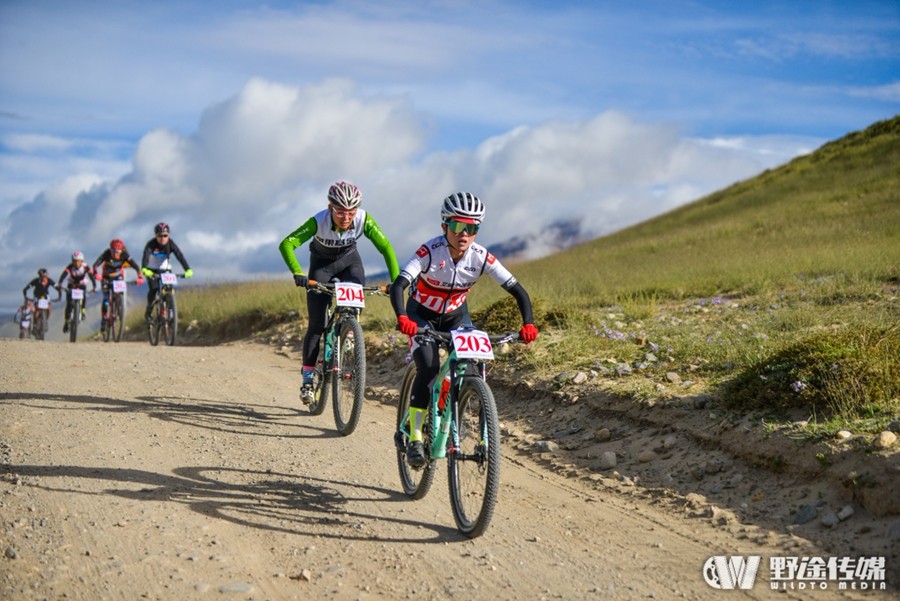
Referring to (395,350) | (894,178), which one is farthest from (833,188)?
(395,350)

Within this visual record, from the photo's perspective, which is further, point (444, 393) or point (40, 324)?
point (40, 324)

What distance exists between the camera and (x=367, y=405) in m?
11.4

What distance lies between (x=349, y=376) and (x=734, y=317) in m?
6.09

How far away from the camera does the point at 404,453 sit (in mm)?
7137

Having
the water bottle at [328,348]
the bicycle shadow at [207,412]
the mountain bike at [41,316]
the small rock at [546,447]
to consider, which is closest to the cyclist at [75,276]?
the mountain bike at [41,316]

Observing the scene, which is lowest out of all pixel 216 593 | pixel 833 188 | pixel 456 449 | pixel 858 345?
pixel 216 593

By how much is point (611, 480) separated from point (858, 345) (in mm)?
2569

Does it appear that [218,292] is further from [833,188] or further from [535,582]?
[833,188]

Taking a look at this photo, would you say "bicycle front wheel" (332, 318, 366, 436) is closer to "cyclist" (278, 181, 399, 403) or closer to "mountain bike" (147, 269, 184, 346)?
"cyclist" (278, 181, 399, 403)

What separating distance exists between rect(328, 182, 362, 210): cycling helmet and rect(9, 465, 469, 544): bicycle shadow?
3121mm

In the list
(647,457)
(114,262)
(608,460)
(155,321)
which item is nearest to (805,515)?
(647,457)

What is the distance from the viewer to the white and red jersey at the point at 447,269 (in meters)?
7.23

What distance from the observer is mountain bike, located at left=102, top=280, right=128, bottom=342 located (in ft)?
63.0

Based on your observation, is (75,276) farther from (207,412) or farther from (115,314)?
(207,412)
